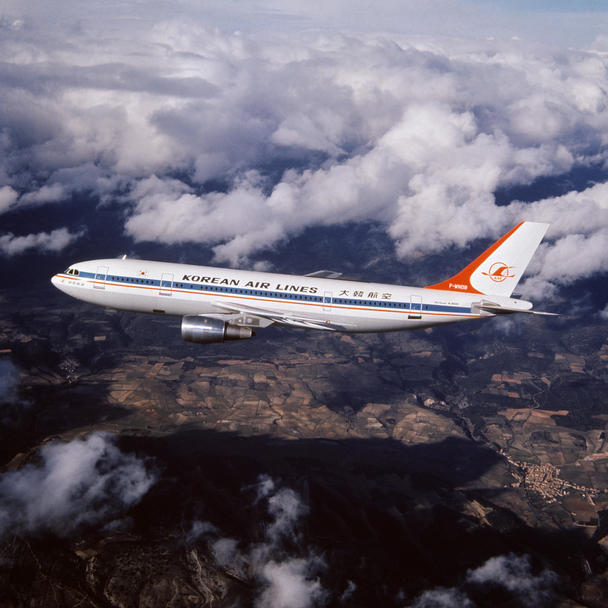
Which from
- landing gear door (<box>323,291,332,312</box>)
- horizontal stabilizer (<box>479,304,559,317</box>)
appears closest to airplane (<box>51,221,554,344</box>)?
landing gear door (<box>323,291,332,312</box>)

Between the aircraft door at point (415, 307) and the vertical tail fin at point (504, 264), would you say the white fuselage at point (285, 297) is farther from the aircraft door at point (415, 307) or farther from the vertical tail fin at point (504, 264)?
the vertical tail fin at point (504, 264)

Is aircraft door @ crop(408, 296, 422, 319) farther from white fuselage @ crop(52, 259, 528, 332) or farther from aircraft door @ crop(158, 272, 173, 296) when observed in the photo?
aircraft door @ crop(158, 272, 173, 296)

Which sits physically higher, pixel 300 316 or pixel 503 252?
pixel 503 252

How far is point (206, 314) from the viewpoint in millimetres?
52438

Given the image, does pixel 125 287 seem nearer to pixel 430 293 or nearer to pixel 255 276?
pixel 255 276

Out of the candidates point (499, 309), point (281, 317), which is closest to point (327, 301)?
point (281, 317)

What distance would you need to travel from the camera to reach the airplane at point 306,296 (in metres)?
51.0

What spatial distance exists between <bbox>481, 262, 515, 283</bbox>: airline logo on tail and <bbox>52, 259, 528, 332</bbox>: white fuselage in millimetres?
2785

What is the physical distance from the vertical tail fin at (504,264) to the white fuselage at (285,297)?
153cm

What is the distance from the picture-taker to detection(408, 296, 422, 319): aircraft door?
52.2m

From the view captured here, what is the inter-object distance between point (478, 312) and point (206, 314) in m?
30.6

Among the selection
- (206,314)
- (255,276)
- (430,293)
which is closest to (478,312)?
(430,293)

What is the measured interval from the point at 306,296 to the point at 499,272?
22304mm

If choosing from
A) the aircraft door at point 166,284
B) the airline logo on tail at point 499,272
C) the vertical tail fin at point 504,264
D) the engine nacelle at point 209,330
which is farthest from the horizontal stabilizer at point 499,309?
the aircraft door at point 166,284
